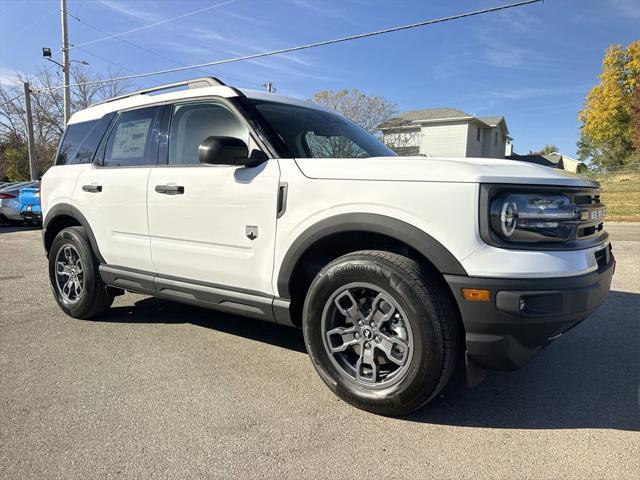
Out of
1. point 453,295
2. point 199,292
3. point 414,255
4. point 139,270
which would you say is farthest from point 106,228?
point 453,295

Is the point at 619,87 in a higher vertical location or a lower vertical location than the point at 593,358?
higher

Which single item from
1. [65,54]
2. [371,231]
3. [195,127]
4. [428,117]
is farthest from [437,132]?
[371,231]

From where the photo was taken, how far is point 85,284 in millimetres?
4363

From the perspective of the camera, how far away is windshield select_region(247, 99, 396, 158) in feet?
11.1

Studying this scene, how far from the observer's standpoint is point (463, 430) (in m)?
2.55

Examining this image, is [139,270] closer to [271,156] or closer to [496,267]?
[271,156]

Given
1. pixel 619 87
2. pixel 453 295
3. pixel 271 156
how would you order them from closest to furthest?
pixel 453 295 → pixel 271 156 → pixel 619 87

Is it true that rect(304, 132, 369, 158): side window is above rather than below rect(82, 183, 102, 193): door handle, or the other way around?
above

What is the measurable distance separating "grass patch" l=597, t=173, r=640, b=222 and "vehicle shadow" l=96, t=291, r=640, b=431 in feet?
40.1

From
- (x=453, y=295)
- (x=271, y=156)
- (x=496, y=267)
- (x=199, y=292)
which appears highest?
(x=271, y=156)

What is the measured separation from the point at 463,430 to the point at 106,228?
10.8 feet

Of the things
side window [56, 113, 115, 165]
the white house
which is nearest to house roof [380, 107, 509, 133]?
the white house

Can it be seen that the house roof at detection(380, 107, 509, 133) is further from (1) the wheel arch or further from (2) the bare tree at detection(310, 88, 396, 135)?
(1) the wheel arch

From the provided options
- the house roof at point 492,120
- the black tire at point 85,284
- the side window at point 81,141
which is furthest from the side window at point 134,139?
the house roof at point 492,120
